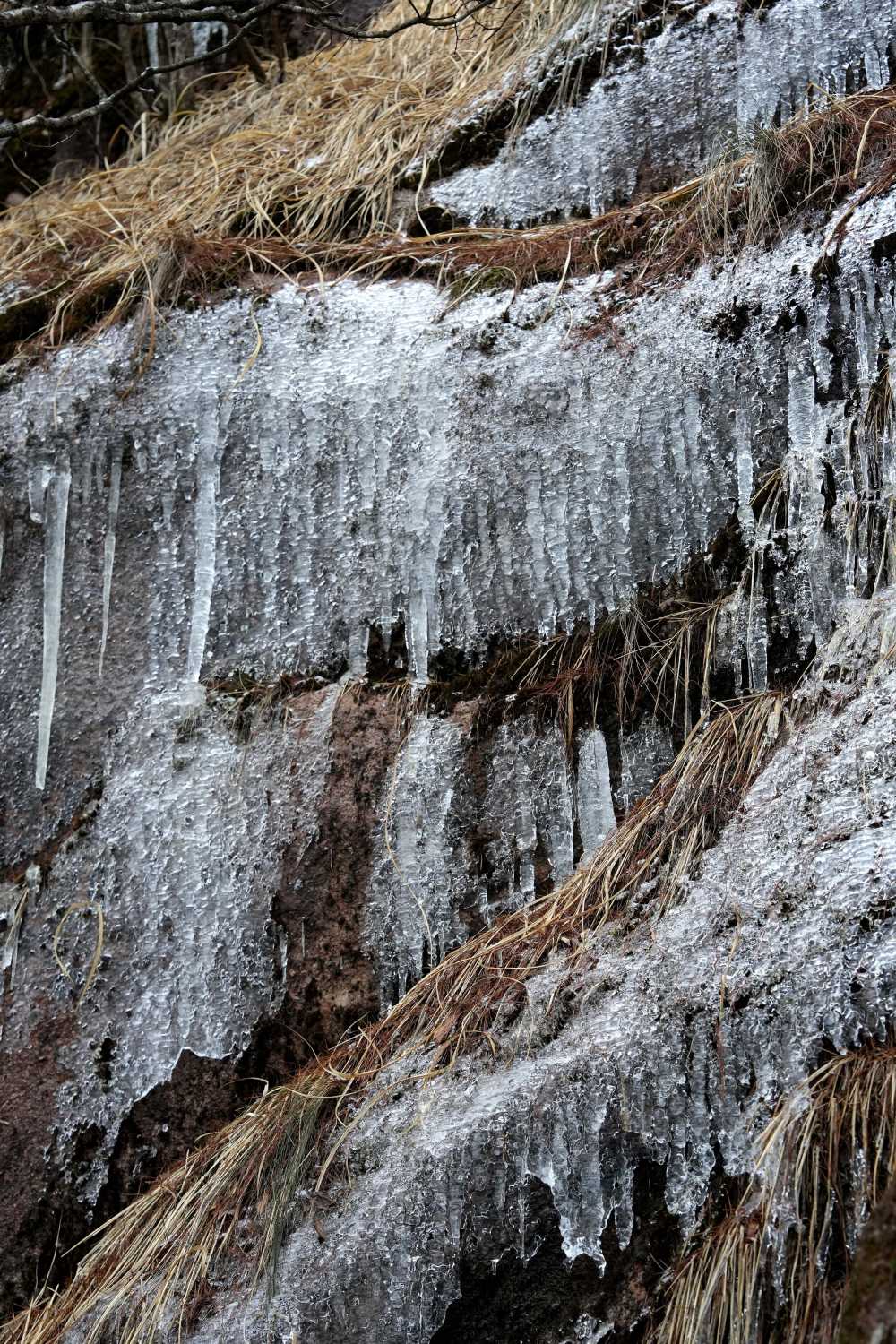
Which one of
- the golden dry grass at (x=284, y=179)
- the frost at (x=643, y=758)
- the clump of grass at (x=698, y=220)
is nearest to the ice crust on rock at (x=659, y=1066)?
the frost at (x=643, y=758)

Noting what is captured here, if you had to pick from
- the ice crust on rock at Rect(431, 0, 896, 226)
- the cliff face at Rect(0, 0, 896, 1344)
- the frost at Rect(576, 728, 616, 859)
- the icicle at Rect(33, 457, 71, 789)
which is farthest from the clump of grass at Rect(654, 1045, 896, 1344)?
the ice crust on rock at Rect(431, 0, 896, 226)

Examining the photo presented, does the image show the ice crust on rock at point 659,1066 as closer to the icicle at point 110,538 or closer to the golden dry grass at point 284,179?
the icicle at point 110,538

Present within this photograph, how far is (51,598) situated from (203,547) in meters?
0.50

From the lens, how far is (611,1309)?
8.58ft

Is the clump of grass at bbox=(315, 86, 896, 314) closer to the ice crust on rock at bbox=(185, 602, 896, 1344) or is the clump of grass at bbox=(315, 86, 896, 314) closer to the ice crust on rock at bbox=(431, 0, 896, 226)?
the ice crust on rock at bbox=(431, 0, 896, 226)

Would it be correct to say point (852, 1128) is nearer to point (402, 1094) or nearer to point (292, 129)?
point (402, 1094)

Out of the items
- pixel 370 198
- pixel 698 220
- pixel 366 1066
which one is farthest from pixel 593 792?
pixel 370 198

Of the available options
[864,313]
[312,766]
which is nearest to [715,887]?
[312,766]

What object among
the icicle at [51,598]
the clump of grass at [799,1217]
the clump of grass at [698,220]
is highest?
the clump of grass at [698,220]

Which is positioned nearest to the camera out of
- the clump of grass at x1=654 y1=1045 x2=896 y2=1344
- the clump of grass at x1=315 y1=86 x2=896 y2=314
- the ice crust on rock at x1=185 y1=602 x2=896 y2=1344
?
the clump of grass at x1=654 y1=1045 x2=896 y2=1344

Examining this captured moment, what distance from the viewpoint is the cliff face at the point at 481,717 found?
2.70 metres

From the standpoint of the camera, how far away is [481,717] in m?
3.70

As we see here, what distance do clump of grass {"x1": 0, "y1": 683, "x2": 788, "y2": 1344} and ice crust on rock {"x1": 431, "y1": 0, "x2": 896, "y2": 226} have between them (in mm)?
2095

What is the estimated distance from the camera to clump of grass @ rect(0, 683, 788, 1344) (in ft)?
9.97
